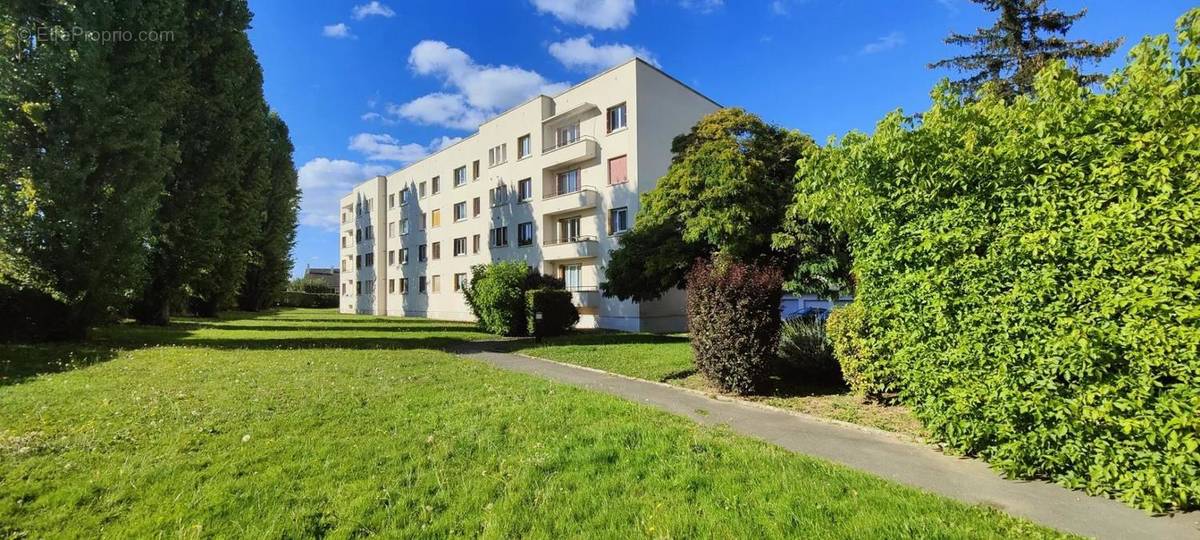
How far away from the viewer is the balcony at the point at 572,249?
2728cm

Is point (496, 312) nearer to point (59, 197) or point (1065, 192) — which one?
point (59, 197)

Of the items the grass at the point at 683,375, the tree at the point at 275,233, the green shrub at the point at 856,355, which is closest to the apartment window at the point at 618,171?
the grass at the point at 683,375

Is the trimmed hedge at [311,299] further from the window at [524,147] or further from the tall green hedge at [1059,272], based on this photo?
the tall green hedge at [1059,272]

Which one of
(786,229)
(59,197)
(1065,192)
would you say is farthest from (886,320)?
(59,197)

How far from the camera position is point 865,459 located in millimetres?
4988

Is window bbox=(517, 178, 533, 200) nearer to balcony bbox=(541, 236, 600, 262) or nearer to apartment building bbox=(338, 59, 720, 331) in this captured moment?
apartment building bbox=(338, 59, 720, 331)

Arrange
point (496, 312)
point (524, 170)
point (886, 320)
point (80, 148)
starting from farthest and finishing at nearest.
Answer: point (524, 170) < point (496, 312) < point (80, 148) < point (886, 320)

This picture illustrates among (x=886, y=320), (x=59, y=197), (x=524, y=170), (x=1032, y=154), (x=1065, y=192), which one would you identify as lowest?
(x=886, y=320)

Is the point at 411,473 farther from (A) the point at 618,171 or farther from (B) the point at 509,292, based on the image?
(A) the point at 618,171

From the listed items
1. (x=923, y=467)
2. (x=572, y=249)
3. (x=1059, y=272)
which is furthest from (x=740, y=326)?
(x=572, y=249)

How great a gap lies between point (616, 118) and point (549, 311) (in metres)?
11.9

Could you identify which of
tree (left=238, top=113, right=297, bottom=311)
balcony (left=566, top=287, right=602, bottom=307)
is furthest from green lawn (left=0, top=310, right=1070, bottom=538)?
tree (left=238, top=113, right=297, bottom=311)

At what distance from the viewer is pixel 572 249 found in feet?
92.2

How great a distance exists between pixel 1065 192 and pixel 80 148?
782 inches
